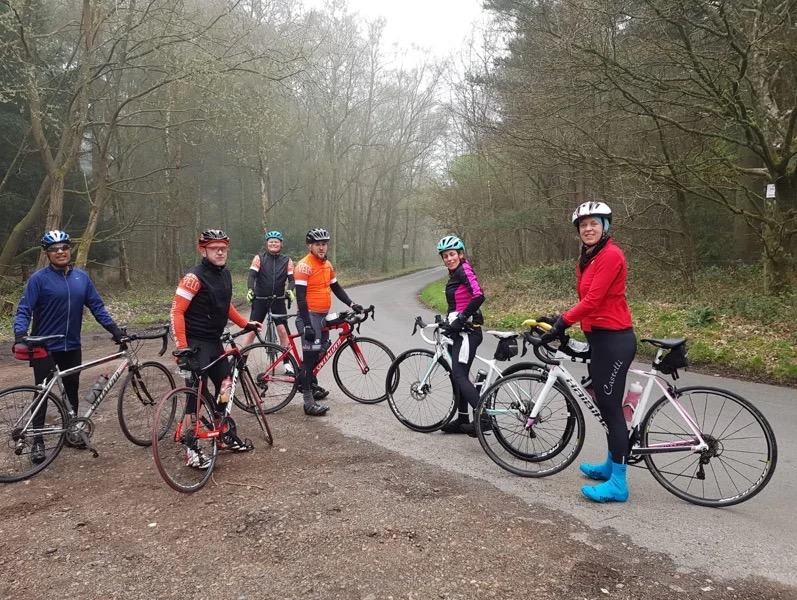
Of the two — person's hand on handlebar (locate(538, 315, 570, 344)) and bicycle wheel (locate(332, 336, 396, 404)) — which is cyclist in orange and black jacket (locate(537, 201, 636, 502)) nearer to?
person's hand on handlebar (locate(538, 315, 570, 344))

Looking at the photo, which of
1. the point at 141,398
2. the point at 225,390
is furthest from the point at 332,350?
the point at 141,398

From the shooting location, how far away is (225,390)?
4.45 metres

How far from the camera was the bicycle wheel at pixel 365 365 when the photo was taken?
621 centimetres

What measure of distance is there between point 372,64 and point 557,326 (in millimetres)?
33238

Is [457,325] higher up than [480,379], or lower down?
higher up

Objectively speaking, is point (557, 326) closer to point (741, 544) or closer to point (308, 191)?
point (741, 544)

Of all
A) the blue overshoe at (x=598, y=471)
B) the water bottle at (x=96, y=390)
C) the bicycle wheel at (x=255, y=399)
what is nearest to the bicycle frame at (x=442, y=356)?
the blue overshoe at (x=598, y=471)

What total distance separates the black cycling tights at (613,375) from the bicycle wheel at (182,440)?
3.04 metres

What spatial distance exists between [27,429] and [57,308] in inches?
41.6

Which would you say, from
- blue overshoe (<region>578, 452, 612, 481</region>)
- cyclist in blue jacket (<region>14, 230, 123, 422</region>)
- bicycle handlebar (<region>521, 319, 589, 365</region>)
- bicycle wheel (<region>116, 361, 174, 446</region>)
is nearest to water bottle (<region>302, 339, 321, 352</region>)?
bicycle wheel (<region>116, 361, 174, 446</region>)

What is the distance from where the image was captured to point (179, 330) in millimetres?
4273

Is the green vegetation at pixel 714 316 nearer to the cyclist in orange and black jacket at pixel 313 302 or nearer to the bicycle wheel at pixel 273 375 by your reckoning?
the cyclist in orange and black jacket at pixel 313 302

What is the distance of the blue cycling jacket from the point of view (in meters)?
A: 4.55

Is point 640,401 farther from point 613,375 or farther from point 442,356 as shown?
point 442,356
